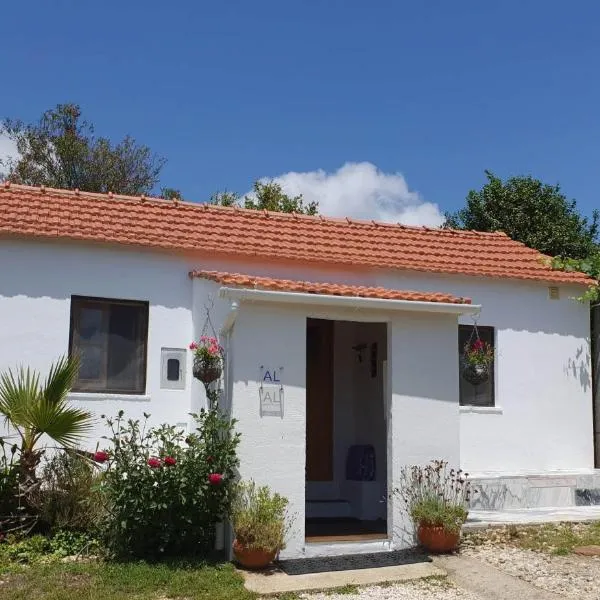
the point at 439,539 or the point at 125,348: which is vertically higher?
the point at 125,348

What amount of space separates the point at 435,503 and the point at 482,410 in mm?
3969

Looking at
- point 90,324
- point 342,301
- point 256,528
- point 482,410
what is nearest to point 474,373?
point 482,410

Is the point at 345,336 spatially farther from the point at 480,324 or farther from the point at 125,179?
the point at 125,179

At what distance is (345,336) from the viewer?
1302 centimetres

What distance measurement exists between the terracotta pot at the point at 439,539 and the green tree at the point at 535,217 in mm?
16319

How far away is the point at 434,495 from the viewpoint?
374 inches

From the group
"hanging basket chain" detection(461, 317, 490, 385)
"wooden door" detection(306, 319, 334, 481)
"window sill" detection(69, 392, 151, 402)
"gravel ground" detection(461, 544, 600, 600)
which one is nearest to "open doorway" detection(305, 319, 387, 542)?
"wooden door" detection(306, 319, 334, 481)

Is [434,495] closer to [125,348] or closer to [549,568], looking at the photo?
[549,568]

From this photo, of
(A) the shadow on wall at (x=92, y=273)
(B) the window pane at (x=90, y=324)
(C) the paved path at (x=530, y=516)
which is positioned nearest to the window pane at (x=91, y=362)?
(B) the window pane at (x=90, y=324)

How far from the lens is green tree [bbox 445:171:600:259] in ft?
78.9

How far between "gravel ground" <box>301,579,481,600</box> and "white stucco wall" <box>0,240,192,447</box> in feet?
14.6

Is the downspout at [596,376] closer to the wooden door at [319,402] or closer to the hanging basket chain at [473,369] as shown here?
the hanging basket chain at [473,369]

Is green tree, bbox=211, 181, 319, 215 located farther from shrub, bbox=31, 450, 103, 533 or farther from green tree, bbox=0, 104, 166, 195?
shrub, bbox=31, 450, 103, 533

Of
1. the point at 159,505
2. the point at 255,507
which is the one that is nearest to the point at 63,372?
the point at 159,505
